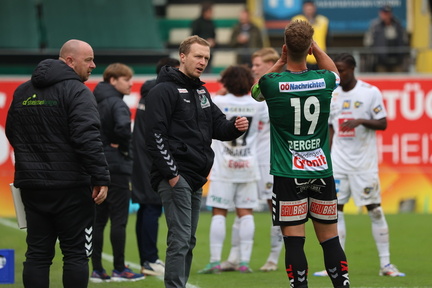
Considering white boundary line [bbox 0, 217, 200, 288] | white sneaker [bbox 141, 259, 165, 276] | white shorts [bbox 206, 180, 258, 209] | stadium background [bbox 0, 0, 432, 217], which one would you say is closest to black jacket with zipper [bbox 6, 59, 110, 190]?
white boundary line [bbox 0, 217, 200, 288]

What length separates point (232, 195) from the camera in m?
10.0

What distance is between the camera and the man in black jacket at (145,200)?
9.84 metres

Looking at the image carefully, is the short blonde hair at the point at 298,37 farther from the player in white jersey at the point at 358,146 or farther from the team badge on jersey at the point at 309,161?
the player in white jersey at the point at 358,146

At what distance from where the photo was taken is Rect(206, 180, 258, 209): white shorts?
32.8ft

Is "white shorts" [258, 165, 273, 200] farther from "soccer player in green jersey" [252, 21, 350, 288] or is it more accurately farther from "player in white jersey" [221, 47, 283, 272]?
"soccer player in green jersey" [252, 21, 350, 288]

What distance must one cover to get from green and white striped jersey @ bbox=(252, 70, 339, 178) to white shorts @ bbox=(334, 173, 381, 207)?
2.73m

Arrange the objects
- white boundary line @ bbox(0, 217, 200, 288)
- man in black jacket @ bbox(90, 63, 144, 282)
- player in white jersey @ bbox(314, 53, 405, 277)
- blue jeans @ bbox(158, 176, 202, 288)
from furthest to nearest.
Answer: player in white jersey @ bbox(314, 53, 405, 277)
white boundary line @ bbox(0, 217, 200, 288)
man in black jacket @ bbox(90, 63, 144, 282)
blue jeans @ bbox(158, 176, 202, 288)

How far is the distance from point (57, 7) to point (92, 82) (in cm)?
662

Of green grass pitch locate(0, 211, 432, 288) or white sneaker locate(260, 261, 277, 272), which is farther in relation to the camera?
white sneaker locate(260, 261, 277, 272)

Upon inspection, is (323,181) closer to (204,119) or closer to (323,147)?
(323,147)

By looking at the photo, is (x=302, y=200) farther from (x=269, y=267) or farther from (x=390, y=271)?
(x=269, y=267)

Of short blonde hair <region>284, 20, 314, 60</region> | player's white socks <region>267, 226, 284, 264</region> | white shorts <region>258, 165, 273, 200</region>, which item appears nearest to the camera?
short blonde hair <region>284, 20, 314, 60</region>

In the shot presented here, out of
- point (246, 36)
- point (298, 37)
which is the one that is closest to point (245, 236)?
point (298, 37)

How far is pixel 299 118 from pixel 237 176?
9.71ft
